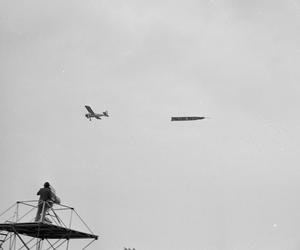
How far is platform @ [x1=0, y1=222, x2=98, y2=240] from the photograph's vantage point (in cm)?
2367

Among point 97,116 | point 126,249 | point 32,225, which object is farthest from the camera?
point 97,116

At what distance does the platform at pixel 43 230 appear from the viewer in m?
23.7

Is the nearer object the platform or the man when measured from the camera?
the platform

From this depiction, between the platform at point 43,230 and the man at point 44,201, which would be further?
the man at point 44,201

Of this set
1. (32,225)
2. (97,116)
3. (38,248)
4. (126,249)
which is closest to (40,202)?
(32,225)

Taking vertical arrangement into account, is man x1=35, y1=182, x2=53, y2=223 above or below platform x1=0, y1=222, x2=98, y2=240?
above

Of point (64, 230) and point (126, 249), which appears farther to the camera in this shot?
point (126, 249)

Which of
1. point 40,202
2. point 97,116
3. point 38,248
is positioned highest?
point 97,116

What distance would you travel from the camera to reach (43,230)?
25.2 m

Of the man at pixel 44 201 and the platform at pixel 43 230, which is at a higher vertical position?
the man at pixel 44 201

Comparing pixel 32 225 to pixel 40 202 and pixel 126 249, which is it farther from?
pixel 126 249

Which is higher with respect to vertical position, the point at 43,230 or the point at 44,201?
the point at 44,201

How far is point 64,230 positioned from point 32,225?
2128 mm

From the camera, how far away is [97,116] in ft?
250
